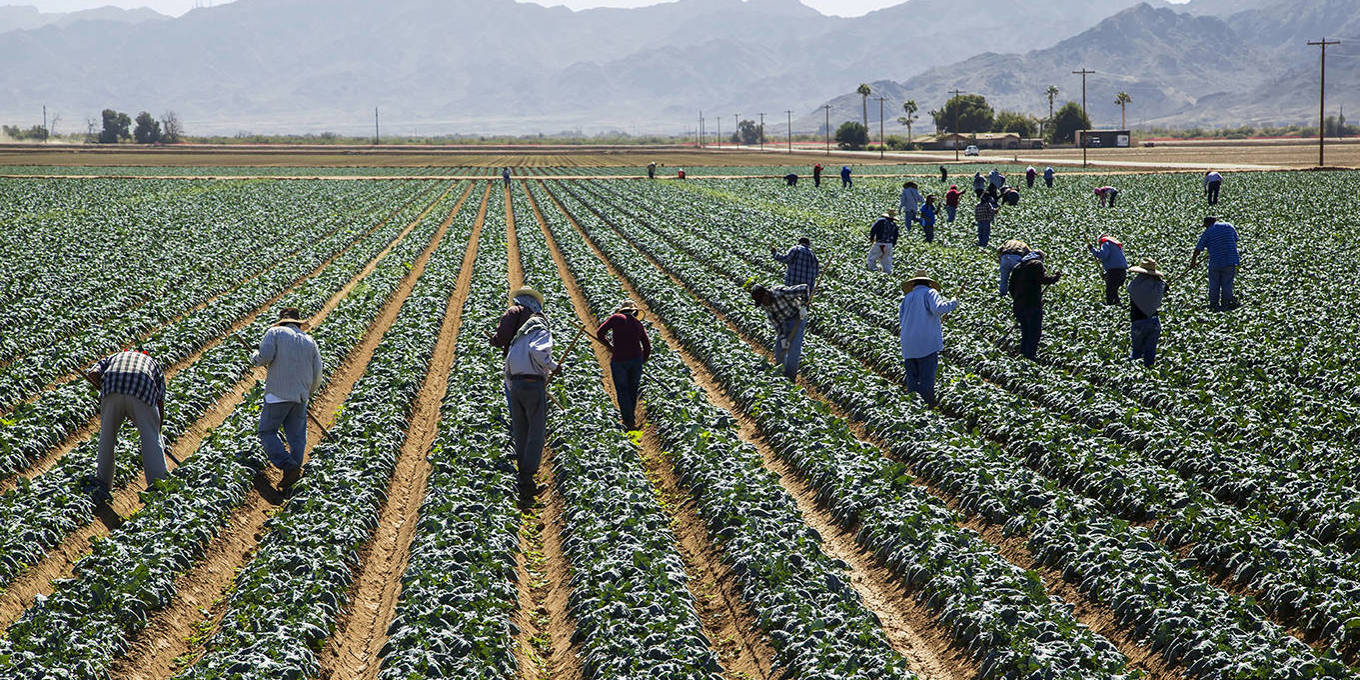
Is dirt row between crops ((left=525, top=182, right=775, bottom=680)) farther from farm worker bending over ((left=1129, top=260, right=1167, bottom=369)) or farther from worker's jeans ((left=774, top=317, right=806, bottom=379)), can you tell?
farm worker bending over ((left=1129, top=260, right=1167, bottom=369))

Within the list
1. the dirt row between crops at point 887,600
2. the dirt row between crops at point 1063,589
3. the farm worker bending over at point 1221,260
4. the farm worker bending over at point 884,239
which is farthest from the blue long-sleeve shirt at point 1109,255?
the dirt row between crops at point 887,600

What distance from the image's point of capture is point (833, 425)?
49.0 ft

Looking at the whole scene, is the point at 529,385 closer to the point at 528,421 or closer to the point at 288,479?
the point at 528,421

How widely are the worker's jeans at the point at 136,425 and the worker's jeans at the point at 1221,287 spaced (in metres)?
19.1

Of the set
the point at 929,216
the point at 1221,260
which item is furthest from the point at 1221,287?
the point at 929,216

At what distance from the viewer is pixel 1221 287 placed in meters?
22.9

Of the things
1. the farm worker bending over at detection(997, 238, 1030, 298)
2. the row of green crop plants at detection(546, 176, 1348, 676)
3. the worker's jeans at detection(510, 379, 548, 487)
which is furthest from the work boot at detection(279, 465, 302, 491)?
the farm worker bending over at detection(997, 238, 1030, 298)

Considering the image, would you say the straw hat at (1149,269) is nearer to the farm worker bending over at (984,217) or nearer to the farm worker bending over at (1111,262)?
the farm worker bending over at (1111,262)

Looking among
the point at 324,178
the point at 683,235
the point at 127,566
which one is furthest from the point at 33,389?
the point at 324,178

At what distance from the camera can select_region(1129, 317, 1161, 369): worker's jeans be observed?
1778 cm

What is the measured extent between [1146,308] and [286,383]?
41.2 ft

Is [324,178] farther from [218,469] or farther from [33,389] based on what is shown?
[218,469]

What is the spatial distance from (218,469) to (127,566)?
2924mm

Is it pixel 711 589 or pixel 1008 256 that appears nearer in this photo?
pixel 711 589
